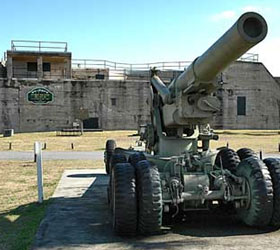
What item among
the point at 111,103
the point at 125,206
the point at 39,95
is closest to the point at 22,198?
the point at 125,206

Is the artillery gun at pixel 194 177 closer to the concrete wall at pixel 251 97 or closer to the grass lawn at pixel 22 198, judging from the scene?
the grass lawn at pixel 22 198

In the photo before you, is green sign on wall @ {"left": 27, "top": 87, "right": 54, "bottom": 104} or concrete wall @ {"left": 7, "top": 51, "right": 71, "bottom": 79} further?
concrete wall @ {"left": 7, "top": 51, "right": 71, "bottom": 79}

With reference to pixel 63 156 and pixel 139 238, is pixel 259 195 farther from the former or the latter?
pixel 63 156

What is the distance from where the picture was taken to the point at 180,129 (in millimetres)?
8898

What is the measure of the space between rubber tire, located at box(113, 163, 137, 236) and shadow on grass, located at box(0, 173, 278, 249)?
15cm

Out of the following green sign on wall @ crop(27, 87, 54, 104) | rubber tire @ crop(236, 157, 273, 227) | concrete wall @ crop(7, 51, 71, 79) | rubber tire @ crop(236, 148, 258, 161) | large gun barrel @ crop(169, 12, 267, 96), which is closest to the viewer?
large gun barrel @ crop(169, 12, 267, 96)

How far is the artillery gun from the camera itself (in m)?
6.82

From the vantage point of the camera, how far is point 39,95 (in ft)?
134

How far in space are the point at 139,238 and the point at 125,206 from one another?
1.61ft

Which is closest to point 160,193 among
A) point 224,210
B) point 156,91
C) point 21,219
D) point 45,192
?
point 224,210

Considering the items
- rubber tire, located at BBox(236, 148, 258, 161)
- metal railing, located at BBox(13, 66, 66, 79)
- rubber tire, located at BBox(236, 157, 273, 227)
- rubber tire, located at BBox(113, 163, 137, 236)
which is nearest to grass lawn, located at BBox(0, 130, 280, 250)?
rubber tire, located at BBox(113, 163, 137, 236)

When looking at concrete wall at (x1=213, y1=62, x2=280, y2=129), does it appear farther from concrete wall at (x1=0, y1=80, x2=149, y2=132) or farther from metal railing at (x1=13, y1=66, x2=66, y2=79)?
metal railing at (x1=13, y1=66, x2=66, y2=79)

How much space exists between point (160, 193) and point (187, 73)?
5.90ft

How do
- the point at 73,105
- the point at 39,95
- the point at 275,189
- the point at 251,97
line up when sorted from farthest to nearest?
the point at 251,97 < the point at 73,105 < the point at 39,95 < the point at 275,189
